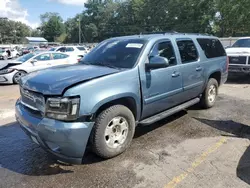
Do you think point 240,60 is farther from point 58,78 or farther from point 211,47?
point 58,78

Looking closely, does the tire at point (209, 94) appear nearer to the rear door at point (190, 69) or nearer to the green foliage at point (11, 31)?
the rear door at point (190, 69)

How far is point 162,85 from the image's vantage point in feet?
14.1

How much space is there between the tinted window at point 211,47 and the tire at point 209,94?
0.64 meters

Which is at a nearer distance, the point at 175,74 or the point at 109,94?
the point at 109,94

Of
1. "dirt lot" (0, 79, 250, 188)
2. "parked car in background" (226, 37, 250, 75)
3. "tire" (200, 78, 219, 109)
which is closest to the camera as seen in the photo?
"dirt lot" (0, 79, 250, 188)

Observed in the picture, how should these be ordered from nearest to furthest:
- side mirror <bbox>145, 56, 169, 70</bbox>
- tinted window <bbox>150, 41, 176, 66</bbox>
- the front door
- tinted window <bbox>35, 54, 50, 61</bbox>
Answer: side mirror <bbox>145, 56, 169, 70</bbox> → the front door → tinted window <bbox>150, 41, 176, 66</bbox> → tinted window <bbox>35, 54, 50, 61</bbox>

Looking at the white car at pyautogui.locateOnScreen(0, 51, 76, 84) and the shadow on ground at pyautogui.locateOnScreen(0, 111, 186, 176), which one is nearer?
the shadow on ground at pyautogui.locateOnScreen(0, 111, 186, 176)

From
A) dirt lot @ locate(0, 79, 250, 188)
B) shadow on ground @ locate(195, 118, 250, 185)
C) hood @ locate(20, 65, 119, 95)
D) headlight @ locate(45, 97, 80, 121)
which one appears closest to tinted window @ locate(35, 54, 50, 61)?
dirt lot @ locate(0, 79, 250, 188)

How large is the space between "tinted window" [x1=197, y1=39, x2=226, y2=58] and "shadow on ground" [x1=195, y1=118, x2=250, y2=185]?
161 cm

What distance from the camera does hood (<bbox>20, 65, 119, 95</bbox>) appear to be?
10.3 ft

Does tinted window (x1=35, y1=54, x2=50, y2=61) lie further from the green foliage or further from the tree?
the green foliage

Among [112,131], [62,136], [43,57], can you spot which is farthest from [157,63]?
[43,57]

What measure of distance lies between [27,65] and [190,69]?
8850mm

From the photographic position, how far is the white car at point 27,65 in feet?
36.3
